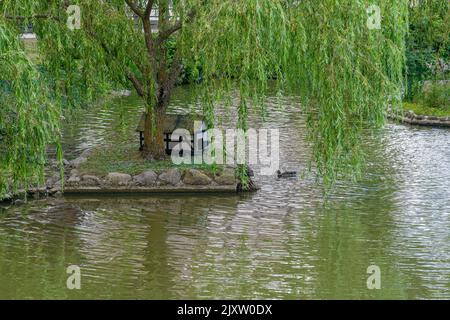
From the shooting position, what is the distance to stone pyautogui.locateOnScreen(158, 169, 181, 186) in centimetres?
1741

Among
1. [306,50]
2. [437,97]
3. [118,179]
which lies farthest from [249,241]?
[437,97]

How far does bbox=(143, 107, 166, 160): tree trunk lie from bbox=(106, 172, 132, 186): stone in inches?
44.4

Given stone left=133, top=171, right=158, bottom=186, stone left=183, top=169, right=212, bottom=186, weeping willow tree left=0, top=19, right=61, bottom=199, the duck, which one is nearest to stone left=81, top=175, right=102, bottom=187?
stone left=133, top=171, right=158, bottom=186

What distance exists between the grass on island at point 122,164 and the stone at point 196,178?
19 cm

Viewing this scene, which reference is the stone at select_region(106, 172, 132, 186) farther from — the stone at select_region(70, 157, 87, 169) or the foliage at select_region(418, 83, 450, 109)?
the foliage at select_region(418, 83, 450, 109)

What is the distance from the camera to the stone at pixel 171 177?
17.4 metres

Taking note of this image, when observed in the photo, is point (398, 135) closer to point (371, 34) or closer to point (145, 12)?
point (145, 12)

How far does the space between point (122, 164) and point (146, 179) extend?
1021 mm

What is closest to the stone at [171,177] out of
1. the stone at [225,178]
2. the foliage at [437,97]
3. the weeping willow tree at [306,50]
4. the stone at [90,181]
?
the stone at [225,178]

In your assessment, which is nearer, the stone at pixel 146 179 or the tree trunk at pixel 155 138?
the stone at pixel 146 179

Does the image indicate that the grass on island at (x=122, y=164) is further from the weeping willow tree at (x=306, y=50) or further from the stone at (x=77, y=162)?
the weeping willow tree at (x=306, y=50)

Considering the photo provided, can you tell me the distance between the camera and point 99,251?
13703mm

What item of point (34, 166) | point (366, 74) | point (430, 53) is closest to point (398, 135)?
point (430, 53)
